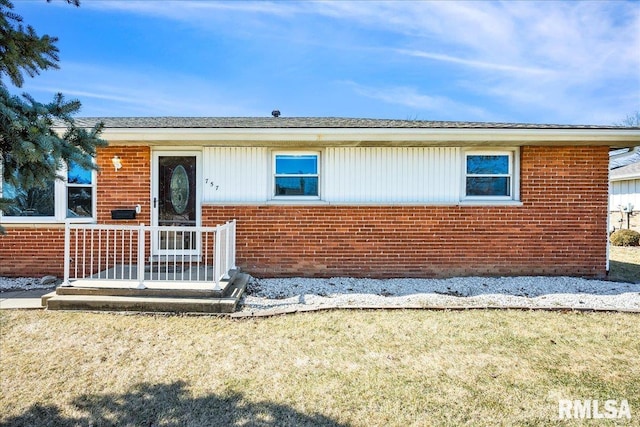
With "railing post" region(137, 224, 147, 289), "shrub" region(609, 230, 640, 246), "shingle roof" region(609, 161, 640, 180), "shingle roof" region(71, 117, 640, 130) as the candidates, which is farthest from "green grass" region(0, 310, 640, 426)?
"shingle roof" region(609, 161, 640, 180)

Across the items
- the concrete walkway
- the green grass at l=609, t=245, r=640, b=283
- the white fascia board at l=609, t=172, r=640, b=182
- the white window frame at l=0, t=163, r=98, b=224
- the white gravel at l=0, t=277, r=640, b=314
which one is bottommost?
the concrete walkway

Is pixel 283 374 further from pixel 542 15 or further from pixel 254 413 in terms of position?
pixel 542 15

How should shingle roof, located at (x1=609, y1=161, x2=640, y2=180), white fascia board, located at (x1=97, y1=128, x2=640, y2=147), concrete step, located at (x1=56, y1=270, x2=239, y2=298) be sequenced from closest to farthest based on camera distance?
1. concrete step, located at (x1=56, y1=270, x2=239, y2=298)
2. white fascia board, located at (x1=97, y1=128, x2=640, y2=147)
3. shingle roof, located at (x1=609, y1=161, x2=640, y2=180)

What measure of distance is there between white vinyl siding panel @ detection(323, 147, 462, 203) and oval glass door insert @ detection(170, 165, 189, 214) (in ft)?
9.46

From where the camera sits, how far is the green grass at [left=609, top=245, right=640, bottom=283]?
7.63 meters

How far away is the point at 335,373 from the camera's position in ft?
11.2

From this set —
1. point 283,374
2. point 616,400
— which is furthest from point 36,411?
point 616,400

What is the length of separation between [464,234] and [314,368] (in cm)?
499

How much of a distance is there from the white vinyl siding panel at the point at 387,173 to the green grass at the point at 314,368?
290 centimetres

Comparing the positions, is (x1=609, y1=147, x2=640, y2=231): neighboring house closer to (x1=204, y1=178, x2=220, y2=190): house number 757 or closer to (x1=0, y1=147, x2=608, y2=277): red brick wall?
(x1=0, y1=147, x2=608, y2=277): red brick wall

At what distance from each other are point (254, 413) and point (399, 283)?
14.9ft

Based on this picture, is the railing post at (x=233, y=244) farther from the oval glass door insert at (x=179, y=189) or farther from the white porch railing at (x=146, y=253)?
the oval glass door insert at (x=179, y=189)

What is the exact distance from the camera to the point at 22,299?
5.57 metres

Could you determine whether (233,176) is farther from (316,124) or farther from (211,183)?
(316,124)
